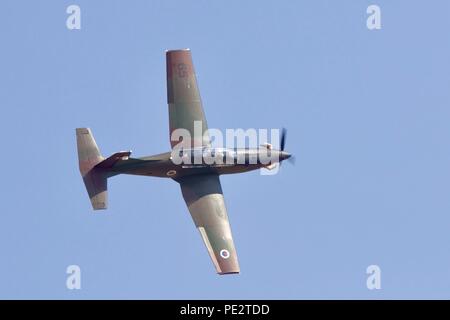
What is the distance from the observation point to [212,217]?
5706 cm

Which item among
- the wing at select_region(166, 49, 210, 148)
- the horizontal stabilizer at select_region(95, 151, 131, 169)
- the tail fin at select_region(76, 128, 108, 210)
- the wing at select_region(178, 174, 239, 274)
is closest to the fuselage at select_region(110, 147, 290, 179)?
the horizontal stabilizer at select_region(95, 151, 131, 169)

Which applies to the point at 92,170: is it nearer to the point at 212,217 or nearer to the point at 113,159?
the point at 113,159

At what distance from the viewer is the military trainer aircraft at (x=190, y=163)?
186 ft

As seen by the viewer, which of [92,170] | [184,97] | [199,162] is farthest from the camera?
[184,97]

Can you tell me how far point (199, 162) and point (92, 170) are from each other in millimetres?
5551

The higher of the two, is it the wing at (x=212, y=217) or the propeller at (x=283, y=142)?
the propeller at (x=283, y=142)

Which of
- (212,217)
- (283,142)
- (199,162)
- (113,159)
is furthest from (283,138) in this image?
(113,159)

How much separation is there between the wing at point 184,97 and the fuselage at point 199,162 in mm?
1274

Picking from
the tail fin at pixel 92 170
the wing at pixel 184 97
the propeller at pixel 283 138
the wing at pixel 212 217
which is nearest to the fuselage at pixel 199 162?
the propeller at pixel 283 138

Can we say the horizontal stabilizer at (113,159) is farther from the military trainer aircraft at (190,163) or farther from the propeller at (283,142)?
the propeller at (283,142)

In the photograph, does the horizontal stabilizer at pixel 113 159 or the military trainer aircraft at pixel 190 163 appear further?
the horizontal stabilizer at pixel 113 159

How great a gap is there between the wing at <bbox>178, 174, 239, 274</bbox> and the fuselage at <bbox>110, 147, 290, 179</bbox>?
23.8 inches
